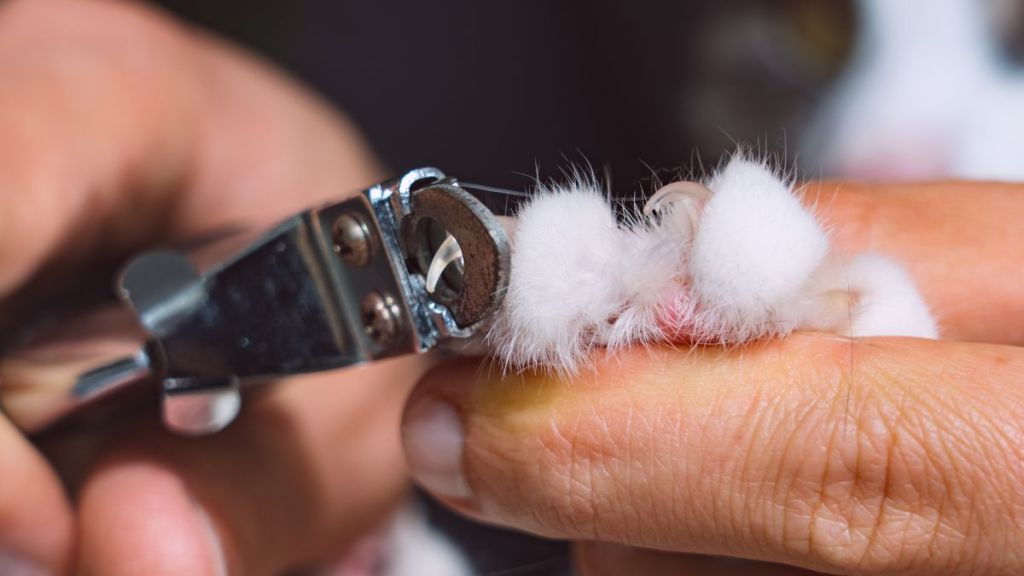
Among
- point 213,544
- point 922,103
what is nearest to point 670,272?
point 213,544

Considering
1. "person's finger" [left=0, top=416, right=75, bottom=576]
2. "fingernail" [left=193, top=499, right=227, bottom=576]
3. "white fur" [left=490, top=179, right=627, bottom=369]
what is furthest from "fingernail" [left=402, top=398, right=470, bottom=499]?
"person's finger" [left=0, top=416, right=75, bottom=576]

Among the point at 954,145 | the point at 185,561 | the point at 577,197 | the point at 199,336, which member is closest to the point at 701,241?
the point at 577,197

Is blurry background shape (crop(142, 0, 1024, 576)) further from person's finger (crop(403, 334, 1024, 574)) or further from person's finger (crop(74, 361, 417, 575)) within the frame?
person's finger (crop(403, 334, 1024, 574))

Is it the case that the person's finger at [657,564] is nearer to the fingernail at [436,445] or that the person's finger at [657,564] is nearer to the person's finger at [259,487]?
the fingernail at [436,445]

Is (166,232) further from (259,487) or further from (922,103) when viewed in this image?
(922,103)

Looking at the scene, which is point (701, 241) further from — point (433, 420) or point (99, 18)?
point (99, 18)

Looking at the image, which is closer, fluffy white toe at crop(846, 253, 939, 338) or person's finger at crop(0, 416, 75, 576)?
fluffy white toe at crop(846, 253, 939, 338)
